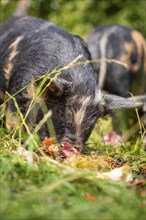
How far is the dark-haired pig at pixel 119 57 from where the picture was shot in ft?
30.0

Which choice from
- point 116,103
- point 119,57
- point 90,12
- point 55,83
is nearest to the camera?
point 55,83

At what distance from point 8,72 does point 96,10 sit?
9.97 m

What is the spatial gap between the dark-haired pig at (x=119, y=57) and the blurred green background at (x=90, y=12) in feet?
15.3

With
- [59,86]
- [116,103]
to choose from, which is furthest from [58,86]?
[116,103]

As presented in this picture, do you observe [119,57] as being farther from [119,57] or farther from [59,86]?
[59,86]

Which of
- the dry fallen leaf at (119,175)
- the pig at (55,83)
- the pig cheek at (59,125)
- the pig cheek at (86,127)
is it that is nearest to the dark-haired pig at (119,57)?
the pig at (55,83)

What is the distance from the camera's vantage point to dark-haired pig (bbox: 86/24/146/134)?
9.14 m

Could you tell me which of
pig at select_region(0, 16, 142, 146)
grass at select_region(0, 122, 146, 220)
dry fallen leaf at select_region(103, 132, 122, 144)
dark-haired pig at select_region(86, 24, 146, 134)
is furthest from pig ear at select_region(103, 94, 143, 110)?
dark-haired pig at select_region(86, 24, 146, 134)

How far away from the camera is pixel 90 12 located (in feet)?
50.6

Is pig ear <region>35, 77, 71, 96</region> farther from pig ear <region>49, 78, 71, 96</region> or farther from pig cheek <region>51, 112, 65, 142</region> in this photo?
pig cheek <region>51, 112, 65, 142</region>

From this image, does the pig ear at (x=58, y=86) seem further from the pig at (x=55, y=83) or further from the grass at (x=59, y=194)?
the grass at (x=59, y=194)

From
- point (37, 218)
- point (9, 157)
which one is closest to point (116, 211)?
point (37, 218)

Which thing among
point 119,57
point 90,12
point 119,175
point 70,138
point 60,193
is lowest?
point 90,12

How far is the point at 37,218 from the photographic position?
104 inches
